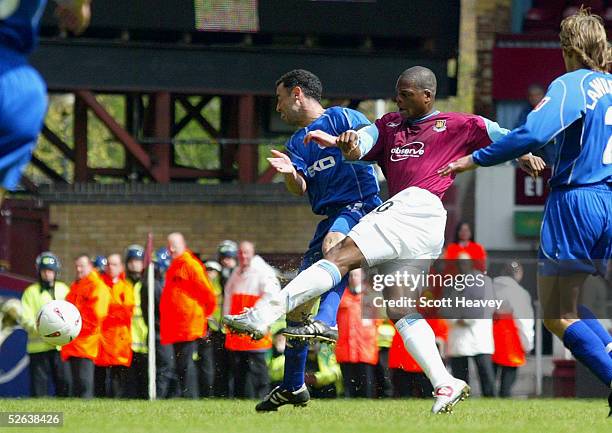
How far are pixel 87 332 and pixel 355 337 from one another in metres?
2.87

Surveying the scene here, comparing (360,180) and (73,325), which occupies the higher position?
(360,180)

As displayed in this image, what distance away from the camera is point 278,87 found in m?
10.4

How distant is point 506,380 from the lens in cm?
1584

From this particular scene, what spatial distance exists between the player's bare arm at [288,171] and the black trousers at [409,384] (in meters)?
5.47

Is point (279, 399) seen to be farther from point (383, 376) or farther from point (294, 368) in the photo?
point (383, 376)

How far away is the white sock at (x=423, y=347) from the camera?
31.0ft

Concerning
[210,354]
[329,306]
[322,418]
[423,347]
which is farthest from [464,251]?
[322,418]

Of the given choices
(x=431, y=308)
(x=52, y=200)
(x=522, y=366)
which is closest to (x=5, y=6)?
(x=431, y=308)

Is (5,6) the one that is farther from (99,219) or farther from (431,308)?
(99,219)

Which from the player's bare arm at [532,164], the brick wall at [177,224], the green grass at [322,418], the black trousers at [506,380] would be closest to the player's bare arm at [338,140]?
the player's bare arm at [532,164]

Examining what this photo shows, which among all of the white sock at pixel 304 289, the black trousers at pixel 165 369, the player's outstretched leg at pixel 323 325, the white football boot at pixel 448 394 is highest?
the white sock at pixel 304 289

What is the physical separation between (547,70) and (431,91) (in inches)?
490

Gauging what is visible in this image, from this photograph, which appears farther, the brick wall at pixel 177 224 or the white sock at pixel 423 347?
the brick wall at pixel 177 224

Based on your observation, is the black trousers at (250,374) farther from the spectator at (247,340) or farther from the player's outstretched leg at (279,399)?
the player's outstretched leg at (279,399)
